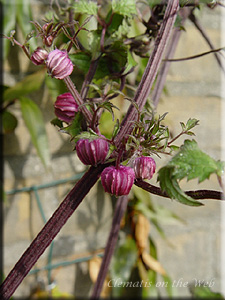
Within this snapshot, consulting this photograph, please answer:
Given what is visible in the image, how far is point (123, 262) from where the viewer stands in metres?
0.67

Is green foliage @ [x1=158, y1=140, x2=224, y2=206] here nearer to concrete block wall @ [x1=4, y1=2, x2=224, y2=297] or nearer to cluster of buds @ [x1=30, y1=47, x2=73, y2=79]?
cluster of buds @ [x1=30, y1=47, x2=73, y2=79]

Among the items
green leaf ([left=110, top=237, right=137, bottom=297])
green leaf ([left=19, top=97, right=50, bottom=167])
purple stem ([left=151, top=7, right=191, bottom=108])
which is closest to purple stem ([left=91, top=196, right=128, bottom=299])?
purple stem ([left=151, top=7, right=191, bottom=108])

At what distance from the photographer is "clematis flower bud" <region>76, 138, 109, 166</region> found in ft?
0.61

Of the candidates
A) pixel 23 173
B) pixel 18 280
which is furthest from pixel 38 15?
pixel 18 280

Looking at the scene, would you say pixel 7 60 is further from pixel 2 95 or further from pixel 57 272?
pixel 57 272

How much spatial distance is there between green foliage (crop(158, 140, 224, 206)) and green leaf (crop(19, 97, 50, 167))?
14.4 inches

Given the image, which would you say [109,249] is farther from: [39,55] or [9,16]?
[9,16]

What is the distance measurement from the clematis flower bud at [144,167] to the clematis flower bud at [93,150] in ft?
0.06

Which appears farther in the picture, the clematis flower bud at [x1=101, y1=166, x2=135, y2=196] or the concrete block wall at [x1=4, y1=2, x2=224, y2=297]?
the concrete block wall at [x1=4, y1=2, x2=224, y2=297]

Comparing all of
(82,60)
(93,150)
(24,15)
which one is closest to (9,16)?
(24,15)

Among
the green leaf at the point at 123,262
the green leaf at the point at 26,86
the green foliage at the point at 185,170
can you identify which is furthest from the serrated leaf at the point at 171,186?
the green leaf at the point at 123,262

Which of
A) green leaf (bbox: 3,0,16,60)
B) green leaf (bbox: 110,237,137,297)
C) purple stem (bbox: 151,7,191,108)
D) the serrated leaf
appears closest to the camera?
the serrated leaf

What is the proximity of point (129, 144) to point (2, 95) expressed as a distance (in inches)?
14.3

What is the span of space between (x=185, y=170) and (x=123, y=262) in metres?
0.53
